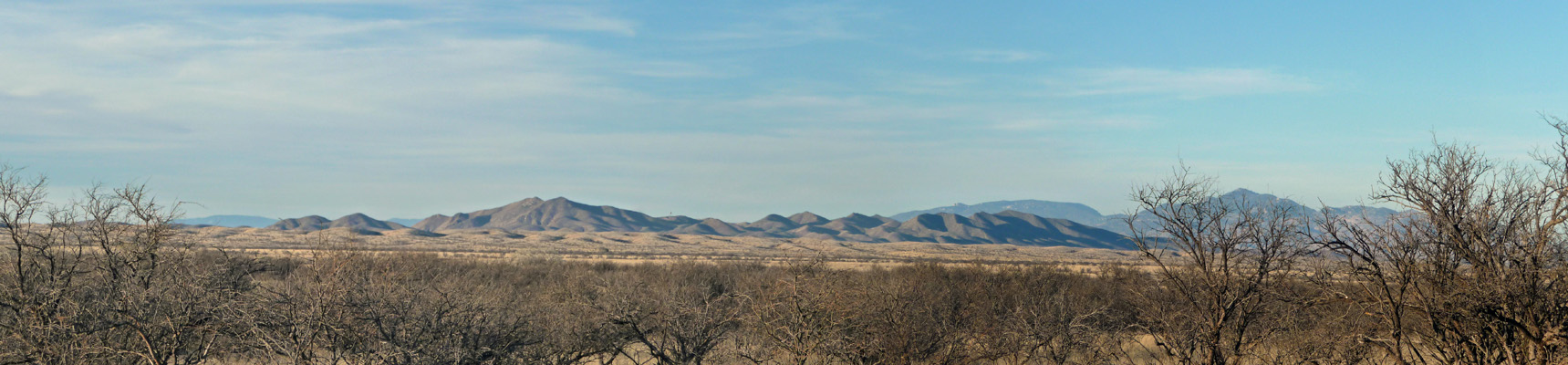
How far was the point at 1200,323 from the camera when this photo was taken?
54.3ft

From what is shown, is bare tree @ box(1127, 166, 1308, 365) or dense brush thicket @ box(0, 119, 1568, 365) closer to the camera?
dense brush thicket @ box(0, 119, 1568, 365)

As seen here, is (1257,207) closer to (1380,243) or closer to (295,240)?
(1380,243)

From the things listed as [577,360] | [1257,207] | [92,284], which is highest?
[1257,207]

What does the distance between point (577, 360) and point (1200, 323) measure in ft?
38.6

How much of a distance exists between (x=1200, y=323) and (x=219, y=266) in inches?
706

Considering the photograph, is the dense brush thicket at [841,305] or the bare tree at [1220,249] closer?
the dense brush thicket at [841,305]

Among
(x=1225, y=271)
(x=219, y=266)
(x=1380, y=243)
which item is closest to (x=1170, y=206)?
(x=1225, y=271)

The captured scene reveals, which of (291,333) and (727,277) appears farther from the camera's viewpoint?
(727,277)

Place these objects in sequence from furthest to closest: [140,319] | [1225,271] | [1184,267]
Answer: [1184,267], [1225,271], [140,319]

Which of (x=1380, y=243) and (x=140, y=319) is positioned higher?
(x=1380, y=243)

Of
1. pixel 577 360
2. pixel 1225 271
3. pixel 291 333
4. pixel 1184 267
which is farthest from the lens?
pixel 577 360

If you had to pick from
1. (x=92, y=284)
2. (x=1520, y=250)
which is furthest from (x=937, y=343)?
(x=92, y=284)

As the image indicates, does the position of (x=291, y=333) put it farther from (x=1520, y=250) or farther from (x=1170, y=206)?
(x=1520, y=250)

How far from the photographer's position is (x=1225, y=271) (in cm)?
1580
